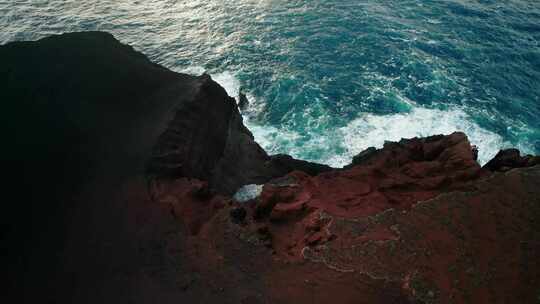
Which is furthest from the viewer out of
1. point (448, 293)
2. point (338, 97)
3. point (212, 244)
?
point (338, 97)

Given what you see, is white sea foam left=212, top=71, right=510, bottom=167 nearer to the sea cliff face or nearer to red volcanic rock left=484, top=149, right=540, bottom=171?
the sea cliff face

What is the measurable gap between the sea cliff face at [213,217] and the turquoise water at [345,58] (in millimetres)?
9381

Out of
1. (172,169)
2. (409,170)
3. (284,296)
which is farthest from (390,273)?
(172,169)

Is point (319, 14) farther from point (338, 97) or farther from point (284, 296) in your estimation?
point (284, 296)

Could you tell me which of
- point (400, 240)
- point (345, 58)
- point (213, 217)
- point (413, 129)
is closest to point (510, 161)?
point (400, 240)

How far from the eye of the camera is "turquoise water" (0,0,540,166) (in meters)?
Answer: 30.1

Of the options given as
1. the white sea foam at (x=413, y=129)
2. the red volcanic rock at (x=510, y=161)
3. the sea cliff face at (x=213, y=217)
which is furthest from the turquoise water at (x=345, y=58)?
the sea cliff face at (x=213, y=217)

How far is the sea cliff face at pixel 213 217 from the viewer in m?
13.8

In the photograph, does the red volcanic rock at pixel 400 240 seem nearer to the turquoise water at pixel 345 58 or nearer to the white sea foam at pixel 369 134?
the white sea foam at pixel 369 134

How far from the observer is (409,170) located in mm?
18500

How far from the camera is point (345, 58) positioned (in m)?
36.6

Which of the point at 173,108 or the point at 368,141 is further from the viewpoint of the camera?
the point at 368,141

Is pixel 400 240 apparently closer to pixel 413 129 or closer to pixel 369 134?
pixel 369 134

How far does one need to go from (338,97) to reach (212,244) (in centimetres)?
2081
